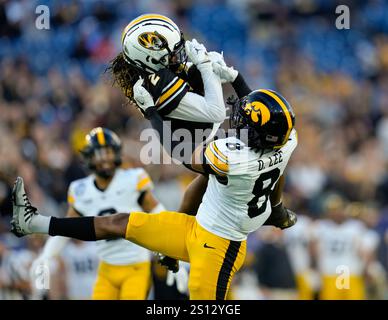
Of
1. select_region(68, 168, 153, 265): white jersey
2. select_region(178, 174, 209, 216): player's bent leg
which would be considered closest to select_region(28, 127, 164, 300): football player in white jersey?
select_region(68, 168, 153, 265): white jersey

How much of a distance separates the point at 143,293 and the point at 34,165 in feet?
15.8

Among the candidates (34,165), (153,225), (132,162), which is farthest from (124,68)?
(34,165)

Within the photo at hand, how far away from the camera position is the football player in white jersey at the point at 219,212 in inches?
253

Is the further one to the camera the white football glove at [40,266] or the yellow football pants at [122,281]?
the yellow football pants at [122,281]

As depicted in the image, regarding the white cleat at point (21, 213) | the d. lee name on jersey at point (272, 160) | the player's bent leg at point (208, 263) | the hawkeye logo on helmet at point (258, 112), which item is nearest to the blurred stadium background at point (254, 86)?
the white cleat at point (21, 213)

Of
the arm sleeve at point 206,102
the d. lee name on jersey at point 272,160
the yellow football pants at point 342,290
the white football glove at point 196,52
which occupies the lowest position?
the yellow football pants at point 342,290

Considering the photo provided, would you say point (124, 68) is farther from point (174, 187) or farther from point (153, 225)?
point (174, 187)

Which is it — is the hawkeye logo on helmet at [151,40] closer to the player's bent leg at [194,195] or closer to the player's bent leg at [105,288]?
the player's bent leg at [194,195]

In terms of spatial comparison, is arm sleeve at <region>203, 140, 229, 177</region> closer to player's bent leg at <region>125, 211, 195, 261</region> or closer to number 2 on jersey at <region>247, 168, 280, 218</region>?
number 2 on jersey at <region>247, 168, 280, 218</region>

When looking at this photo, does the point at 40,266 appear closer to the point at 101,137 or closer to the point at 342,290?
the point at 101,137

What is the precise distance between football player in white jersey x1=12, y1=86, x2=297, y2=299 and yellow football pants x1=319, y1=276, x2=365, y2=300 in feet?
15.0

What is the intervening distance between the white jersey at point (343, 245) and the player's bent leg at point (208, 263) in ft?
15.4

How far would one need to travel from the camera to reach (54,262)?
10219mm

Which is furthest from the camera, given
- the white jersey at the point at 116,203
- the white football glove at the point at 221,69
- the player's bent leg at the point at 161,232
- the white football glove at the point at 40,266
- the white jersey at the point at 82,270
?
the white jersey at the point at 82,270
